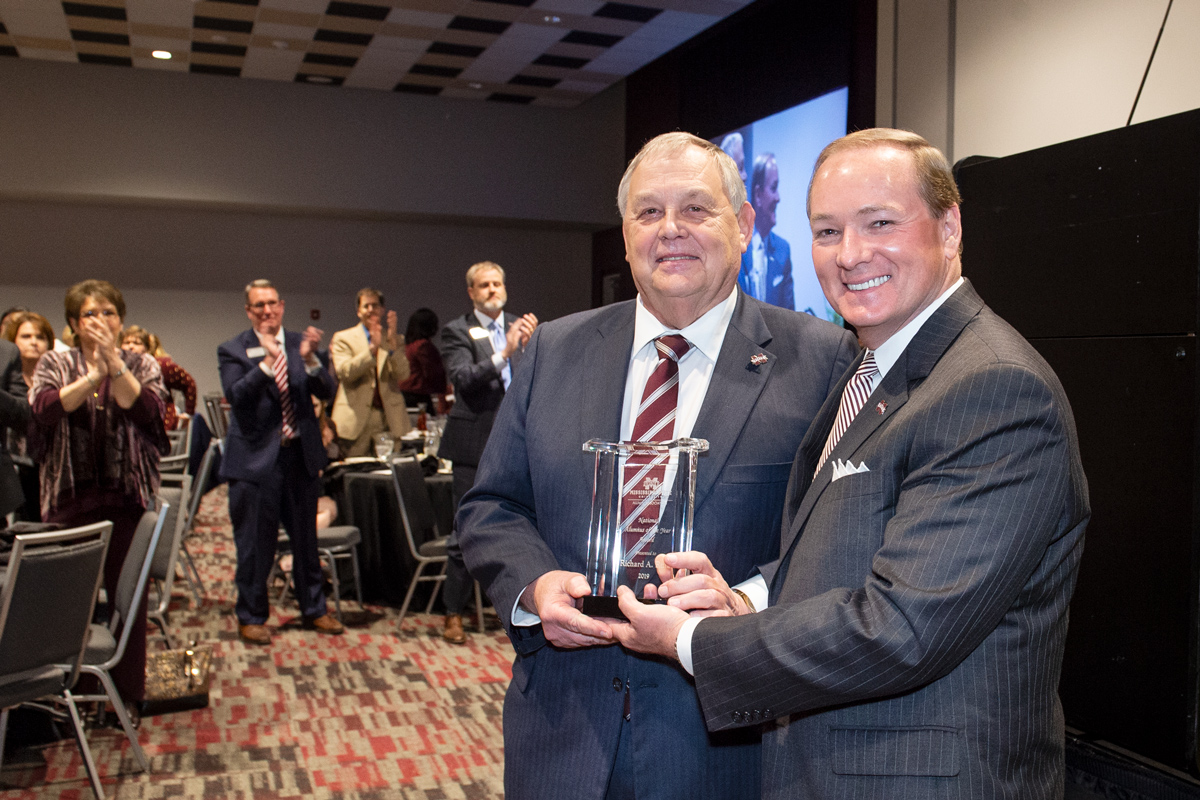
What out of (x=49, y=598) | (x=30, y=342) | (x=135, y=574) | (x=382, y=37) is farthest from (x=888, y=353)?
(x=382, y=37)

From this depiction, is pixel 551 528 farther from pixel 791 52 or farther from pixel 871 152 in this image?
pixel 791 52

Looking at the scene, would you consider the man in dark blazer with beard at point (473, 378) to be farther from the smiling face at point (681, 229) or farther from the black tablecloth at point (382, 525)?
the smiling face at point (681, 229)

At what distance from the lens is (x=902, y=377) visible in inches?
48.0

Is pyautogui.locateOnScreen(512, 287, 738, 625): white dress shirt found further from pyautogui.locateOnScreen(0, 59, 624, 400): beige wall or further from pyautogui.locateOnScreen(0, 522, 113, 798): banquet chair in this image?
pyautogui.locateOnScreen(0, 59, 624, 400): beige wall

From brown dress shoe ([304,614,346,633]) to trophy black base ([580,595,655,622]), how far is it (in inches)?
173

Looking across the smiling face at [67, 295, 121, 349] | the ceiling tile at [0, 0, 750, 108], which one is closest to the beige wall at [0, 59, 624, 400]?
the ceiling tile at [0, 0, 750, 108]

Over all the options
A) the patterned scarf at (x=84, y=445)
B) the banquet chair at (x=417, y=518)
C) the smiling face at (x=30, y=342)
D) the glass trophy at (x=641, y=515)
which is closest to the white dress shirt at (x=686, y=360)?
the glass trophy at (x=641, y=515)

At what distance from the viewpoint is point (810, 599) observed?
3.75ft

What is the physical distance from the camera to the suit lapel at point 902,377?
121cm

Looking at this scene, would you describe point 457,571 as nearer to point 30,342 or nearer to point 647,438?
point 30,342

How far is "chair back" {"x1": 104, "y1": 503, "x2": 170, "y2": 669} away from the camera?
348 centimetres

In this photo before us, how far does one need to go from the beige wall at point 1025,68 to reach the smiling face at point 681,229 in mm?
2926

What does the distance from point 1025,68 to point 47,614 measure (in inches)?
179

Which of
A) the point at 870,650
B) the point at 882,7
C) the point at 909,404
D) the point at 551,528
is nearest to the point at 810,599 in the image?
the point at 870,650
